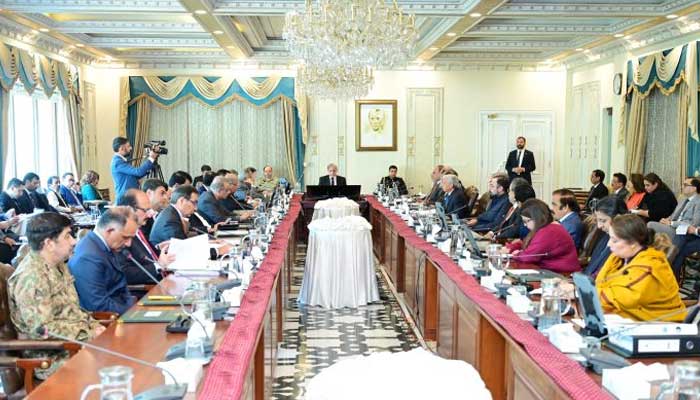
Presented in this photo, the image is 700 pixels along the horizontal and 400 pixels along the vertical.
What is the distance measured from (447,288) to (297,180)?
9616mm

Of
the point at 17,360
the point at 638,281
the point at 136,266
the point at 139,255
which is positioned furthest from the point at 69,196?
the point at 638,281

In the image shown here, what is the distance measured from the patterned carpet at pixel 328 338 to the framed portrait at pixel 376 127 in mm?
7088

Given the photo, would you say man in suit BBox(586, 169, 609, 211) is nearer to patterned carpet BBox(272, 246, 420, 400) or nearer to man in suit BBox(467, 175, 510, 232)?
man in suit BBox(467, 175, 510, 232)

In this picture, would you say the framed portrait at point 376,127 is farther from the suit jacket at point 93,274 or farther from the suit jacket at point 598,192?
the suit jacket at point 93,274

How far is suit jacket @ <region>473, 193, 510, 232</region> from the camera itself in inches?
318

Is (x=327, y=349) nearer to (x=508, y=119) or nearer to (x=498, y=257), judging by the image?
(x=498, y=257)

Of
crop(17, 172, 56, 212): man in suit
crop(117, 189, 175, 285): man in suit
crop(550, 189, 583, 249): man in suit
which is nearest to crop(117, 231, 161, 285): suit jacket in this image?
crop(117, 189, 175, 285): man in suit

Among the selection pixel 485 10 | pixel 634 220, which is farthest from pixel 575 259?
pixel 485 10

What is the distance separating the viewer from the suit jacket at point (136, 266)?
4692 millimetres

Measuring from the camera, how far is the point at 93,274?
12.5 feet

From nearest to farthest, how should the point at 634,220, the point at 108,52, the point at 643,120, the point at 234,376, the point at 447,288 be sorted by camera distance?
the point at 234,376
the point at 634,220
the point at 447,288
the point at 643,120
the point at 108,52

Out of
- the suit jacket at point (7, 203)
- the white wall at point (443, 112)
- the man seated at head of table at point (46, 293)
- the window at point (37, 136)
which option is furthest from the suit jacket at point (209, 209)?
the white wall at point (443, 112)

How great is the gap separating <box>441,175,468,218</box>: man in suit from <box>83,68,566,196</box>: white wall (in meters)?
4.95

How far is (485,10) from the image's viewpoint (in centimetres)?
858
